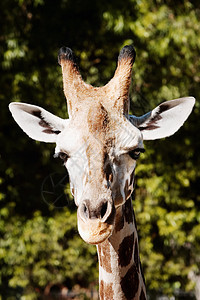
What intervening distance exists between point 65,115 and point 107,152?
13.9 ft

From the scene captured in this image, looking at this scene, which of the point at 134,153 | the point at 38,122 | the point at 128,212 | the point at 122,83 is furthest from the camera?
the point at 38,122

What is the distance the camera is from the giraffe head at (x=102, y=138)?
2137 mm

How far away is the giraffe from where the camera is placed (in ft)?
7.11

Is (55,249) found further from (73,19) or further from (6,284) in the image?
(73,19)

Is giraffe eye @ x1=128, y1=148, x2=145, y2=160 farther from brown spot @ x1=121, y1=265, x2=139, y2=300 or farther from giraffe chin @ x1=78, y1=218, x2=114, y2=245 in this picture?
brown spot @ x1=121, y1=265, x2=139, y2=300

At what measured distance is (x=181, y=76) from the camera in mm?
6770

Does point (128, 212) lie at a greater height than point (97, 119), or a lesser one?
lesser

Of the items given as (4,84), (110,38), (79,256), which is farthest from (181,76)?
(79,256)

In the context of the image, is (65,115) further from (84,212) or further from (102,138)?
(84,212)

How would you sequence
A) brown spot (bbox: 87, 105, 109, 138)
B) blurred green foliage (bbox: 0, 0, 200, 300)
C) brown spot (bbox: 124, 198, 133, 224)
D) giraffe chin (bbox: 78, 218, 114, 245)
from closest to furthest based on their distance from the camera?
1. giraffe chin (bbox: 78, 218, 114, 245)
2. brown spot (bbox: 87, 105, 109, 138)
3. brown spot (bbox: 124, 198, 133, 224)
4. blurred green foliage (bbox: 0, 0, 200, 300)

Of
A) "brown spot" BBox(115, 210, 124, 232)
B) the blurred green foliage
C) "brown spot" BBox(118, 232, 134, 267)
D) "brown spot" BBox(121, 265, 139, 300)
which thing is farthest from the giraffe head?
the blurred green foliage

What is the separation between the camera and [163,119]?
9.09ft

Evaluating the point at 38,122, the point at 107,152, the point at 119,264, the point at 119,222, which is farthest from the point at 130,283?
the point at 38,122

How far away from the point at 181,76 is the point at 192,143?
1018mm
